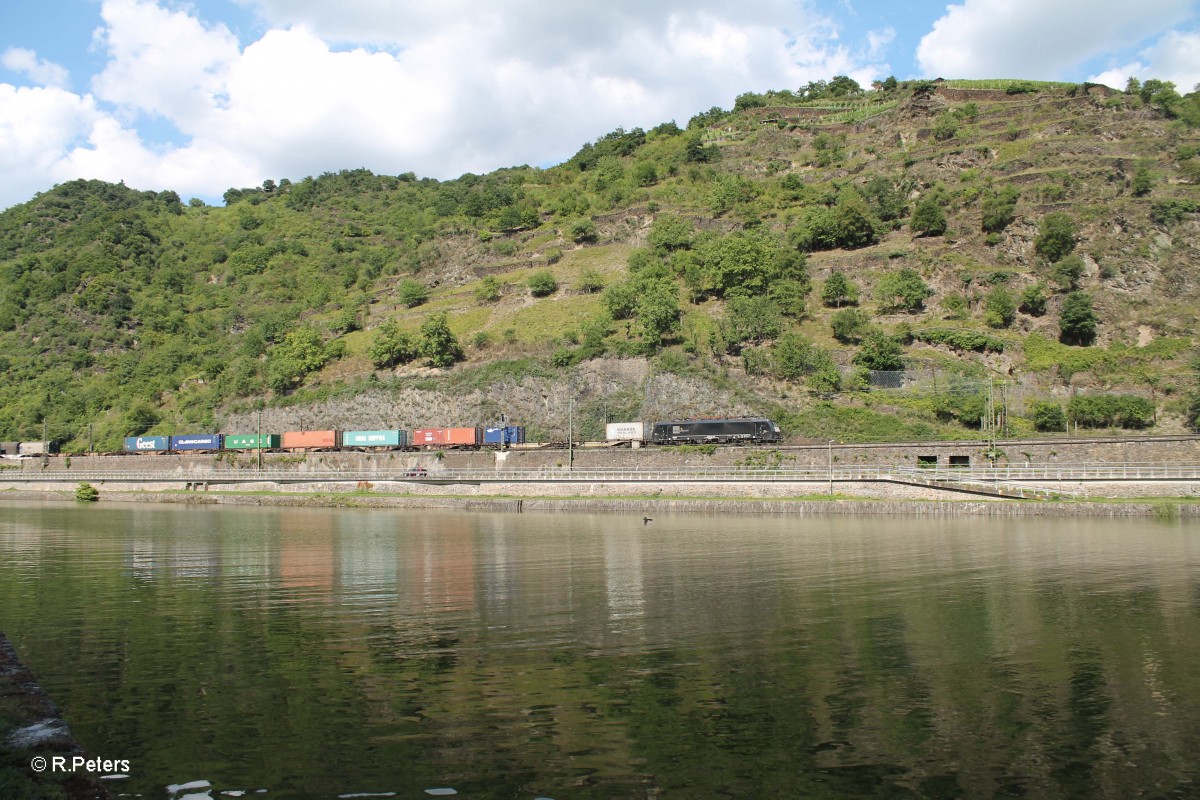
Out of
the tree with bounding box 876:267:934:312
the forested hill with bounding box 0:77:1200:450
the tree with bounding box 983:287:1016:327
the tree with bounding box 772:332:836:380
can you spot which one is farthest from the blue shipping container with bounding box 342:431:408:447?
the tree with bounding box 983:287:1016:327

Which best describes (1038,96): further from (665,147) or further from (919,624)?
(919,624)

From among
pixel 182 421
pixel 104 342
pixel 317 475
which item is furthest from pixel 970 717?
pixel 104 342

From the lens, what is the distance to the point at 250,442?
8938 centimetres

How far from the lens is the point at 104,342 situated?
135 meters

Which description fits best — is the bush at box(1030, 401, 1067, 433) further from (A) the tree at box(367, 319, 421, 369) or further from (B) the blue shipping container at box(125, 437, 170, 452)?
(B) the blue shipping container at box(125, 437, 170, 452)

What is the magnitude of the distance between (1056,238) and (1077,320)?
12499mm

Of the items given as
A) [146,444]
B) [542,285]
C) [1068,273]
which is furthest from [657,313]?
[146,444]

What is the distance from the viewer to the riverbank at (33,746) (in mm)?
8859

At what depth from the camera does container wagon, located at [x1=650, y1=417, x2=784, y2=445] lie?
6931 cm

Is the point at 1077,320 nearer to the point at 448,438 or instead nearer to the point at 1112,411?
the point at 1112,411

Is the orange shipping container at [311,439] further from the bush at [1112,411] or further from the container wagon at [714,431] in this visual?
the bush at [1112,411]

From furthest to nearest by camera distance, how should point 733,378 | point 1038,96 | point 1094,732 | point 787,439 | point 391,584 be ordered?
point 1038,96, point 733,378, point 787,439, point 391,584, point 1094,732

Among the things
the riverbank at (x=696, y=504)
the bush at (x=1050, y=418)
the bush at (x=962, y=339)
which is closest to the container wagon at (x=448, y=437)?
the riverbank at (x=696, y=504)

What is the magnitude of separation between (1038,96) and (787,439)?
82271mm
